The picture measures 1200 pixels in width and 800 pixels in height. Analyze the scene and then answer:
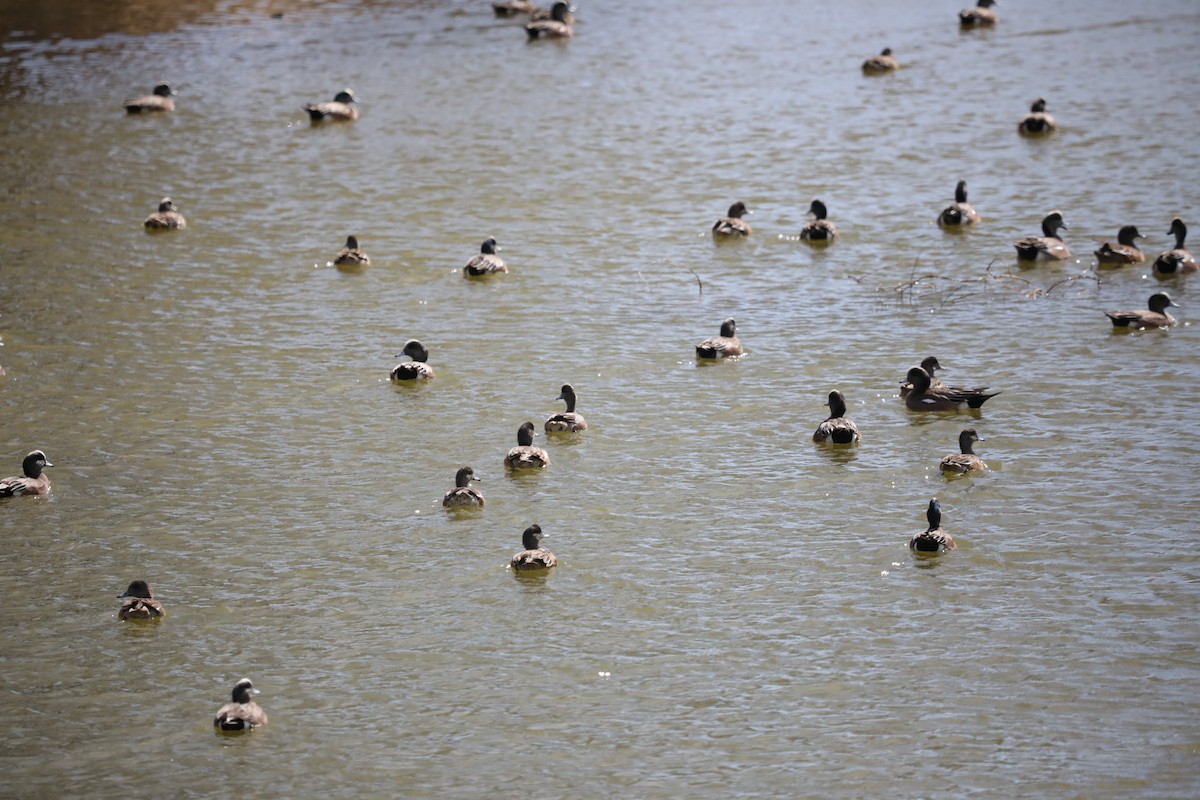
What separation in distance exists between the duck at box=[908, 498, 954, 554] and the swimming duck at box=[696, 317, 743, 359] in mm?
5701

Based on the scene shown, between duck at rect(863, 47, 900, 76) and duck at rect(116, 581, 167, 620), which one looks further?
duck at rect(863, 47, 900, 76)

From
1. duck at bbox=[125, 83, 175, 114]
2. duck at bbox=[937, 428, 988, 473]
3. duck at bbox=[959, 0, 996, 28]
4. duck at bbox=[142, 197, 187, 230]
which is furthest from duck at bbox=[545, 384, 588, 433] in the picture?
duck at bbox=[959, 0, 996, 28]

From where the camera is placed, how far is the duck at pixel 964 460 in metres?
17.7

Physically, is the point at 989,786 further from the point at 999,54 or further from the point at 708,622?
the point at 999,54

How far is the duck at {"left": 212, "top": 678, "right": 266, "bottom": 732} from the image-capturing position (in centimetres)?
1320

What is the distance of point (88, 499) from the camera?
17.9m

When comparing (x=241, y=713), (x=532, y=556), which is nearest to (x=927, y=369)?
(x=532, y=556)

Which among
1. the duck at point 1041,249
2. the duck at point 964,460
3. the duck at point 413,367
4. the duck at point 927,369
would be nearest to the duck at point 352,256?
the duck at point 413,367

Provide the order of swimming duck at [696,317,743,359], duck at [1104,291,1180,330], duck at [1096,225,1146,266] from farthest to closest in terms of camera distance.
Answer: duck at [1096,225,1146,266] → duck at [1104,291,1180,330] → swimming duck at [696,317,743,359]

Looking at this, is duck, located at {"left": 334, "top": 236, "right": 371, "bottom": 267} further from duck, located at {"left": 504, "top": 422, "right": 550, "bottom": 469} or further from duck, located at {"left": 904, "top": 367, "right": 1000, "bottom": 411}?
duck, located at {"left": 904, "top": 367, "right": 1000, "bottom": 411}

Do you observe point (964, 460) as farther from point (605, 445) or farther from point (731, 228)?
point (731, 228)

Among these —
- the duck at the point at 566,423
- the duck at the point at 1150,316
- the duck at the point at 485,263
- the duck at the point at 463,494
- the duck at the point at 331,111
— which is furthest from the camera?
the duck at the point at 331,111

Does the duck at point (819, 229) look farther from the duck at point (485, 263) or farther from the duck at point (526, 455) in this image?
the duck at point (526, 455)

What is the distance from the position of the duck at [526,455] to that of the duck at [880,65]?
20334 mm
